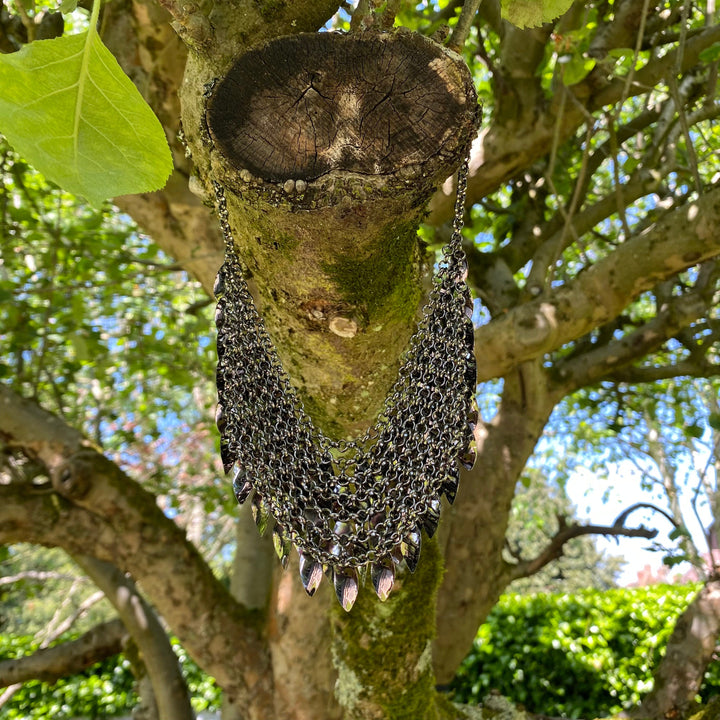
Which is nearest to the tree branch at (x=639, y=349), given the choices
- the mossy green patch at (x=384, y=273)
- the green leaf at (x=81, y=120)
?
the mossy green patch at (x=384, y=273)

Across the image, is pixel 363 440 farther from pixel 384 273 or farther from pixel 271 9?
pixel 271 9

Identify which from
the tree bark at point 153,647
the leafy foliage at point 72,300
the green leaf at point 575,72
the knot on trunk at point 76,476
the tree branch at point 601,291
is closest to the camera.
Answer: the tree branch at point 601,291

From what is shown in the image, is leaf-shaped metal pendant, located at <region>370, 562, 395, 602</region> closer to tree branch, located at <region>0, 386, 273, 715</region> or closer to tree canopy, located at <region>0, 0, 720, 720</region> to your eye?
tree canopy, located at <region>0, 0, 720, 720</region>

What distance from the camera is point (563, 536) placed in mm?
3988

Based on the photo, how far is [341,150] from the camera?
1161mm

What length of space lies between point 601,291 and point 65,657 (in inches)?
137

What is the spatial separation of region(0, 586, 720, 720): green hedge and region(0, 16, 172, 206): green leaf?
6175mm

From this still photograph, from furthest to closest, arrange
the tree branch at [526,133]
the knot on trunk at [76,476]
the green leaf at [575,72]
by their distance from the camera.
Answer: the tree branch at [526,133]
the knot on trunk at [76,476]
the green leaf at [575,72]

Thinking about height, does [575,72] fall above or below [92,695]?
above

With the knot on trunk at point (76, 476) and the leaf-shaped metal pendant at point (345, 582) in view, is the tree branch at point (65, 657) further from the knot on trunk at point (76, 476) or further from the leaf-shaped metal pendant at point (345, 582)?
the leaf-shaped metal pendant at point (345, 582)

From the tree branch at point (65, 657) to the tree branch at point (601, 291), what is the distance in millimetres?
2809

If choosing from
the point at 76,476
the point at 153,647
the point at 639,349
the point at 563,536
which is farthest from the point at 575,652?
the point at 76,476

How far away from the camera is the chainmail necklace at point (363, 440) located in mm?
1636

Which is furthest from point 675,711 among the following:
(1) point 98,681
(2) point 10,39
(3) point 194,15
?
(1) point 98,681
